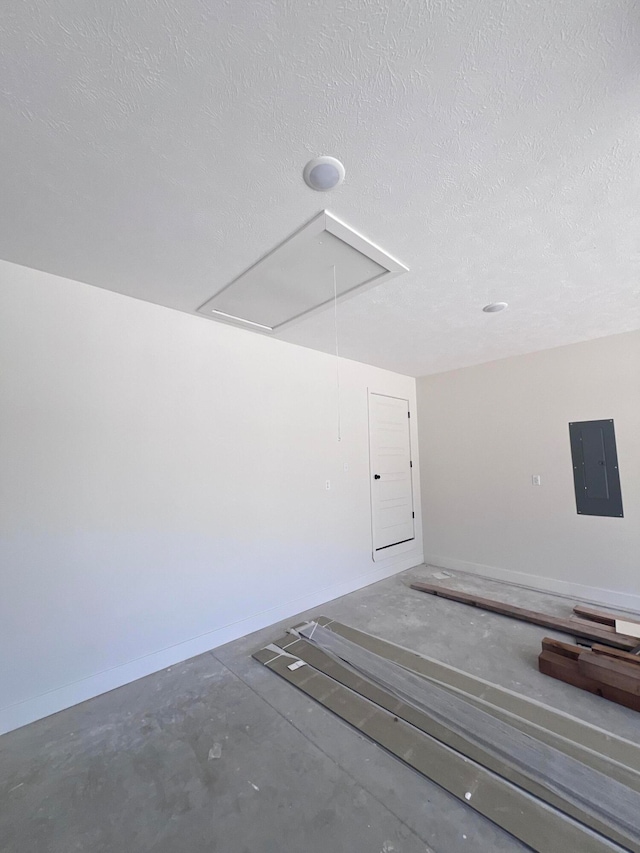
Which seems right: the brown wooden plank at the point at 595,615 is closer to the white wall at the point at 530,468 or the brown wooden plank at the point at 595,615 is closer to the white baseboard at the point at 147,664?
the white wall at the point at 530,468

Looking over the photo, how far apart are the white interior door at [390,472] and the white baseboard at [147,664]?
0.92 meters

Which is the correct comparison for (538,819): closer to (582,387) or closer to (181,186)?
(181,186)

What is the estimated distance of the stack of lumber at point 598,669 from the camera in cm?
205

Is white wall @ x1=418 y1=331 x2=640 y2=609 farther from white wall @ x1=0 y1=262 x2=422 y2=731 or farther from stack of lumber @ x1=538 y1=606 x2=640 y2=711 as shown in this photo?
white wall @ x1=0 y1=262 x2=422 y2=731

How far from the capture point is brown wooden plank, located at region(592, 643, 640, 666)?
90.2 inches

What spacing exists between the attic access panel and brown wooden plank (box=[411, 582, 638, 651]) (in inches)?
121

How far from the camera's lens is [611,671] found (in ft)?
7.00

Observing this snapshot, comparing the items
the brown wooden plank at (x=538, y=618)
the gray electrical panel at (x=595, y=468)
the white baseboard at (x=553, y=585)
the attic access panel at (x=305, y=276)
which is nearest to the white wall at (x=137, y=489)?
the attic access panel at (x=305, y=276)

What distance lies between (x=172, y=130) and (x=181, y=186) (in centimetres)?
26

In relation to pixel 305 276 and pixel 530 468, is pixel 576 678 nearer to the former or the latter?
pixel 530 468

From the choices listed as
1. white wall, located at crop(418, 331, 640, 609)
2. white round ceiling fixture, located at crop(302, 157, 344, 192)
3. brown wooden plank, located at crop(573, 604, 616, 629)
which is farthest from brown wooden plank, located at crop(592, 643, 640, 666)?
white round ceiling fixture, located at crop(302, 157, 344, 192)

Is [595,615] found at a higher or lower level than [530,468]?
lower

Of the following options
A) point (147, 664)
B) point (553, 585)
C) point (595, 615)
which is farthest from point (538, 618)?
point (147, 664)

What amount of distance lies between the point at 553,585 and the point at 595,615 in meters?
0.75
